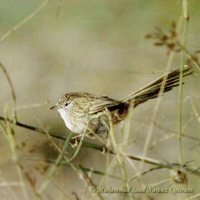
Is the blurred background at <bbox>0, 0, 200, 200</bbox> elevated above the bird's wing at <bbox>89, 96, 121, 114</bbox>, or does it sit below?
above

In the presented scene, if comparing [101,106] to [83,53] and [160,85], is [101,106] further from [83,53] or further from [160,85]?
[83,53]

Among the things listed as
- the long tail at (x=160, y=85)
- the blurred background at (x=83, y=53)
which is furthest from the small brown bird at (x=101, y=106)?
the blurred background at (x=83, y=53)

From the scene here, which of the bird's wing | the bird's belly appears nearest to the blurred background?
the bird's belly

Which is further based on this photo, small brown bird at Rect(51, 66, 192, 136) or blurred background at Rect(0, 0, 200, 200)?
blurred background at Rect(0, 0, 200, 200)

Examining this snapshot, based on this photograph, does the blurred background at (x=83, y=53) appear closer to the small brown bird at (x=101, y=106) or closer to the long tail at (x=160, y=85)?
the small brown bird at (x=101, y=106)

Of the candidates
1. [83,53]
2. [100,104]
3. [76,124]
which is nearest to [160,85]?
[100,104]

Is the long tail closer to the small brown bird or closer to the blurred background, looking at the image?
the small brown bird

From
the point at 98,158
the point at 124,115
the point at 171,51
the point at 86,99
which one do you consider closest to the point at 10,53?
the point at 98,158

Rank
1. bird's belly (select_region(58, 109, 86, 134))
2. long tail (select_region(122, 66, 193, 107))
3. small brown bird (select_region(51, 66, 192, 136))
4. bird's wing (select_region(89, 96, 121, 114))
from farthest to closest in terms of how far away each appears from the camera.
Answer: bird's belly (select_region(58, 109, 86, 134)) → bird's wing (select_region(89, 96, 121, 114)) → small brown bird (select_region(51, 66, 192, 136)) → long tail (select_region(122, 66, 193, 107))
